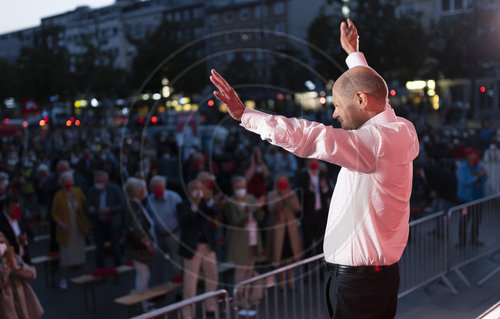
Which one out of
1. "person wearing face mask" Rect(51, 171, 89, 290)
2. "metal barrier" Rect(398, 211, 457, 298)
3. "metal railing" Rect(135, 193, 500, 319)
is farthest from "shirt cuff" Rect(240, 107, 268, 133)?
"person wearing face mask" Rect(51, 171, 89, 290)

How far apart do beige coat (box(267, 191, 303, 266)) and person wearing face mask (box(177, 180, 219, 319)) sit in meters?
0.99

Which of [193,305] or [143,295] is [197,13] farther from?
[193,305]

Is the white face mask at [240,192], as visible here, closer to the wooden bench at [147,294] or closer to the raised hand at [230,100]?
the wooden bench at [147,294]

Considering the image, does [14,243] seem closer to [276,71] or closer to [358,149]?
[358,149]

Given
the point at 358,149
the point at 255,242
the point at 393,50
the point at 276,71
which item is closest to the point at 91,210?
the point at 255,242

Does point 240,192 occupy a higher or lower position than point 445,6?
lower

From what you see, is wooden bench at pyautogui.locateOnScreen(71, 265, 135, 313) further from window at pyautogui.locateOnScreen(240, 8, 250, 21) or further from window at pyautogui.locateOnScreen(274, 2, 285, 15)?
window at pyautogui.locateOnScreen(240, 8, 250, 21)

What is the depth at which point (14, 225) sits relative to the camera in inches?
269

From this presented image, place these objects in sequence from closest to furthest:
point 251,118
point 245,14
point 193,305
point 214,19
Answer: point 251,118 < point 193,305 < point 245,14 < point 214,19

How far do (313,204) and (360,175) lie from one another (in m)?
5.90

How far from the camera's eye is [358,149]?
1949 millimetres

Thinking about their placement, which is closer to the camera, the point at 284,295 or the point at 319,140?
the point at 319,140

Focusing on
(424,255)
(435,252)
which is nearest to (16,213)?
(424,255)

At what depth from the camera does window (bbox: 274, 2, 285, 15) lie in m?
51.3
